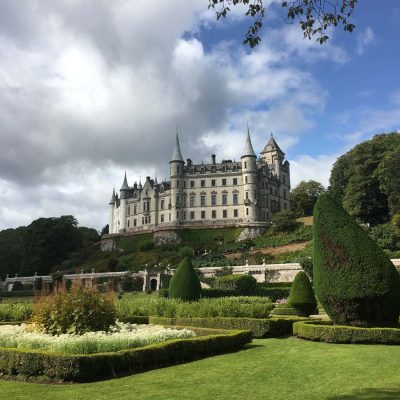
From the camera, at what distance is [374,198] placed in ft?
192

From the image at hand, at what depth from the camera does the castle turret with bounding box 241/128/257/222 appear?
7812 cm

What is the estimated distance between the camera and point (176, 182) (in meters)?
82.3

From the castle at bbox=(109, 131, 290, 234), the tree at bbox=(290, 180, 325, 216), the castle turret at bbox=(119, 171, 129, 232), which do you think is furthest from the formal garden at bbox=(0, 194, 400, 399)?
the castle turret at bbox=(119, 171, 129, 232)

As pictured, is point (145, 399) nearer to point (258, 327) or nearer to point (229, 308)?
point (258, 327)

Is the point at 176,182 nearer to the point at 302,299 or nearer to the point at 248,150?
the point at 248,150

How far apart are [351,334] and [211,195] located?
68.3m

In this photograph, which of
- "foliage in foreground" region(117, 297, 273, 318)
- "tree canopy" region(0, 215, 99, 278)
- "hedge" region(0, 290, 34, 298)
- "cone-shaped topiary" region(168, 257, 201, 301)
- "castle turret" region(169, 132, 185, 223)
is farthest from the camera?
"castle turret" region(169, 132, 185, 223)

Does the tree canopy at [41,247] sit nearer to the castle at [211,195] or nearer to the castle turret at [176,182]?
the castle at [211,195]

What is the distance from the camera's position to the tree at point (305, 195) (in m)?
86.2

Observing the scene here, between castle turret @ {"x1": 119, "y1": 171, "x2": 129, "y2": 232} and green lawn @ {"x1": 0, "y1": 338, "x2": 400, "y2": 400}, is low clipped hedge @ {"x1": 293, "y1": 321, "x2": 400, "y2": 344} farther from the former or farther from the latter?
castle turret @ {"x1": 119, "y1": 171, "x2": 129, "y2": 232}

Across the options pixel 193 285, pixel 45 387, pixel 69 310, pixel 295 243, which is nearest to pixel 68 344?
pixel 45 387

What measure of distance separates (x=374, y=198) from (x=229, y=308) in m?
45.7

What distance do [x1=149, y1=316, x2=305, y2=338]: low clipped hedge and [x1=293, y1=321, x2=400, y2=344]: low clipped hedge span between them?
1.74m

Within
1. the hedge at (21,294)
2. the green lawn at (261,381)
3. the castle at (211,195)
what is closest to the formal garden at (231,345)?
the green lawn at (261,381)
